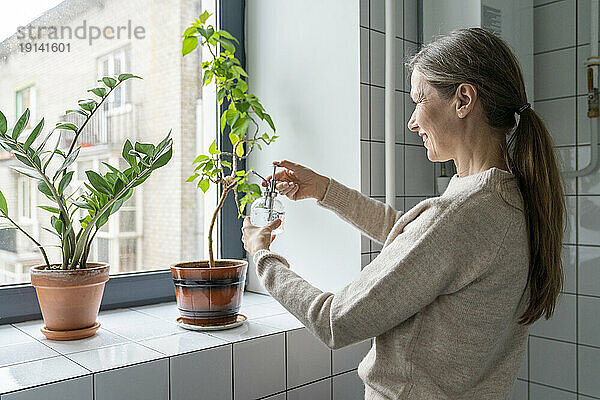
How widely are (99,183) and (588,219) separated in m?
1.02

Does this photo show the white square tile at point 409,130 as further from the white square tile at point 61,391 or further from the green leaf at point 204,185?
the white square tile at point 61,391

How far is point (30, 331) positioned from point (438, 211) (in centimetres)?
97

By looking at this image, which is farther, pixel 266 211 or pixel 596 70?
pixel 266 211

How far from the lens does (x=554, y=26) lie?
4.16 ft

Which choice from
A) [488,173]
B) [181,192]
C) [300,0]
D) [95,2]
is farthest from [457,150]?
[95,2]

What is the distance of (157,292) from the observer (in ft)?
5.44

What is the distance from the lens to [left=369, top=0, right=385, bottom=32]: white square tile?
154 centimetres

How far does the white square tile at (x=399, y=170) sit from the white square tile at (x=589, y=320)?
489 mm

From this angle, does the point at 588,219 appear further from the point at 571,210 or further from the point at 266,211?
the point at 266,211

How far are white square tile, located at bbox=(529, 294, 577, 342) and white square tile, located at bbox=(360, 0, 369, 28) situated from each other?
31.6 inches

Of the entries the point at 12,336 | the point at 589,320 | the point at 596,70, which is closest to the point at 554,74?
the point at 596,70

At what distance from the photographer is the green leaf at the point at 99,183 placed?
126 centimetres

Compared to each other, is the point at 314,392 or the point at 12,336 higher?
the point at 12,336

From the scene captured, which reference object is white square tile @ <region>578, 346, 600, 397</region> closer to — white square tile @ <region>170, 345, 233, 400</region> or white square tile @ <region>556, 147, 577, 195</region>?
white square tile @ <region>556, 147, 577, 195</region>
